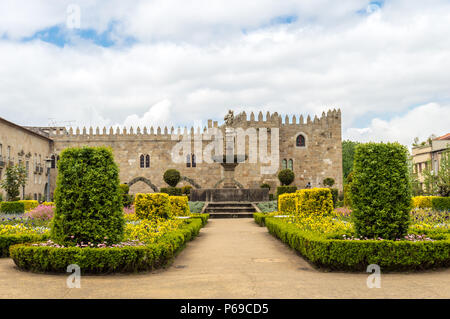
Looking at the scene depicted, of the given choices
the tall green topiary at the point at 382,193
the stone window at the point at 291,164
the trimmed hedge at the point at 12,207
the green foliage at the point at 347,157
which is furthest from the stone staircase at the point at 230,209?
the green foliage at the point at 347,157

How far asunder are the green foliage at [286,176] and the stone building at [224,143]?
4.00 feet

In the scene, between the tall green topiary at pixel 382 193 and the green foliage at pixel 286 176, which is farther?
the green foliage at pixel 286 176

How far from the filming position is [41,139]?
33.7 meters

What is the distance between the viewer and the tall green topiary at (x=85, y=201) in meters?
6.32

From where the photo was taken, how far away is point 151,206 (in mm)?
11609

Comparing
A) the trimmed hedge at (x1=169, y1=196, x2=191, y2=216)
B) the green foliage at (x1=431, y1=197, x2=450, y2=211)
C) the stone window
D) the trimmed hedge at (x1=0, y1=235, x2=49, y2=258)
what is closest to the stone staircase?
the trimmed hedge at (x1=169, y1=196, x2=191, y2=216)

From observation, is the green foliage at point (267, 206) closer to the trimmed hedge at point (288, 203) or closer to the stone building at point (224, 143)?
the trimmed hedge at point (288, 203)

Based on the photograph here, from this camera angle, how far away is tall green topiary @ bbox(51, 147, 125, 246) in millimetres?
6324

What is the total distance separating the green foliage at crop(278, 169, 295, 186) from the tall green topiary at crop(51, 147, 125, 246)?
2415cm

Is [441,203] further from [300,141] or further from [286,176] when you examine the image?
[300,141]

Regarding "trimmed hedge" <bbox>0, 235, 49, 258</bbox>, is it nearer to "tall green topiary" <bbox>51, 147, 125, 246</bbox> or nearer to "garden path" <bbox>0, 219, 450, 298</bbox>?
"garden path" <bbox>0, 219, 450, 298</bbox>

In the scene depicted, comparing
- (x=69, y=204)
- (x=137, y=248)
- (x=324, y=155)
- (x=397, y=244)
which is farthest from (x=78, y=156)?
(x=324, y=155)
